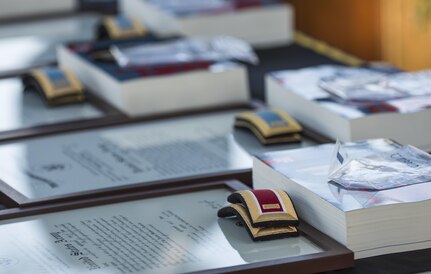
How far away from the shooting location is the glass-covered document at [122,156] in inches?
89.9

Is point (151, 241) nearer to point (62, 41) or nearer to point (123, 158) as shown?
point (123, 158)

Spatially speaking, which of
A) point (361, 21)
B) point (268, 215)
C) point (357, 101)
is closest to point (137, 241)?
point (268, 215)

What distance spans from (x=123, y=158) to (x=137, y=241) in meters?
0.55

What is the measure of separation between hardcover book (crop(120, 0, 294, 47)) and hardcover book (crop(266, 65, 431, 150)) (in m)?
0.69

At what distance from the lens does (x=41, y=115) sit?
2801 mm

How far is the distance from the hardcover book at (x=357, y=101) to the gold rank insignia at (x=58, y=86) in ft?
1.57

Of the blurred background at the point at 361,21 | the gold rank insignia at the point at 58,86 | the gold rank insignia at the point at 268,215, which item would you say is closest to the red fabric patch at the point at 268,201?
the gold rank insignia at the point at 268,215

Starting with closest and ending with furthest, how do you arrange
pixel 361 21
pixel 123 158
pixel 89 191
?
pixel 89 191 < pixel 123 158 < pixel 361 21

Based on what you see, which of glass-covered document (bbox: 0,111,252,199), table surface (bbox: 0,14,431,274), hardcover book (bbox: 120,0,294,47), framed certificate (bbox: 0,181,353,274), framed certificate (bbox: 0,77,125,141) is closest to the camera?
framed certificate (bbox: 0,181,353,274)

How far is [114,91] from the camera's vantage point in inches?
112

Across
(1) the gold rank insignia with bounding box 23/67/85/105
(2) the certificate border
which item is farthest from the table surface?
(1) the gold rank insignia with bounding box 23/67/85/105

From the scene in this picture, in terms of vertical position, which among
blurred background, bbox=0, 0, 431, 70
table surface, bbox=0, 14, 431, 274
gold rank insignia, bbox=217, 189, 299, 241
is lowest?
blurred background, bbox=0, 0, 431, 70

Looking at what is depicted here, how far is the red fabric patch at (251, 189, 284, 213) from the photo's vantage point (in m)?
1.88

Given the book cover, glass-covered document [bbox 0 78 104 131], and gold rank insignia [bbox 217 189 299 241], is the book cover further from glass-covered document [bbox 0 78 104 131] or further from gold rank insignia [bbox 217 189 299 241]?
glass-covered document [bbox 0 78 104 131]
